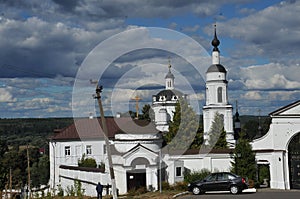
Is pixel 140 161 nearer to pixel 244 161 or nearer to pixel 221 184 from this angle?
pixel 244 161

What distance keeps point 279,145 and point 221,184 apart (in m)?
14.8

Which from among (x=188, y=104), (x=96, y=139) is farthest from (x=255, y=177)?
(x=96, y=139)

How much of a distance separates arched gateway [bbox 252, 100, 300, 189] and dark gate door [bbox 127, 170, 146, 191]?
33.9 feet

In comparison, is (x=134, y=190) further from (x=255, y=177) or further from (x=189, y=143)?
(x=189, y=143)

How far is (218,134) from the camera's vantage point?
55875 millimetres

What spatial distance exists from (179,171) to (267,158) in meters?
7.99

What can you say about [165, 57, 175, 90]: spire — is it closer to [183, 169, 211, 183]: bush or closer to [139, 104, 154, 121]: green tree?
[139, 104, 154, 121]: green tree

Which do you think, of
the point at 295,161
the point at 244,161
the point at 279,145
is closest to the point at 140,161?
the point at 244,161

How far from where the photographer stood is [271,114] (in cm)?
4184

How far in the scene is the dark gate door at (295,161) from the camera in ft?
144

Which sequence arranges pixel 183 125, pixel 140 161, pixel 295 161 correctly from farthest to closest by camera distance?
pixel 183 125
pixel 295 161
pixel 140 161

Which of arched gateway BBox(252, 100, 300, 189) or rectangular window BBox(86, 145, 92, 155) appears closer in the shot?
arched gateway BBox(252, 100, 300, 189)

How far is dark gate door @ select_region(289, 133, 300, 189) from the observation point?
4386cm

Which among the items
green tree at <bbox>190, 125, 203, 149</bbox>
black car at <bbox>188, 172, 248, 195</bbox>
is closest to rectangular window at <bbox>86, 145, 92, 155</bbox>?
green tree at <bbox>190, 125, 203, 149</bbox>
